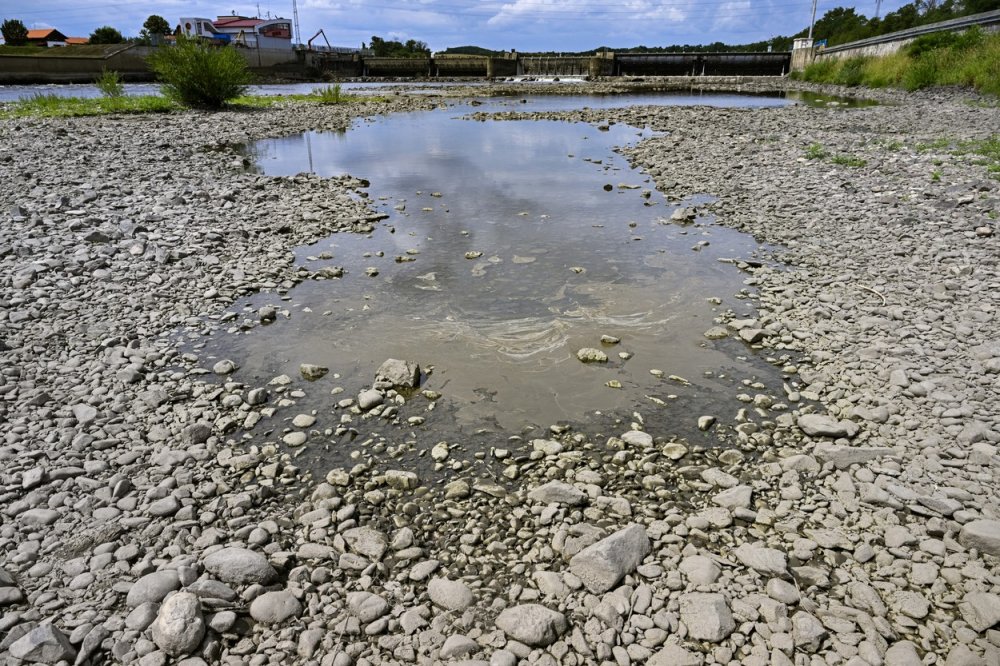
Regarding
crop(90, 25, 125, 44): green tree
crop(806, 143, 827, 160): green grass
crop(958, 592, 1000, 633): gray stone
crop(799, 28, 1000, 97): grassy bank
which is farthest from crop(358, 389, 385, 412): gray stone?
crop(90, 25, 125, 44): green tree

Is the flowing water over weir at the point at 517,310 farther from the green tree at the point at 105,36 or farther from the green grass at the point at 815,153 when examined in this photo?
the green tree at the point at 105,36

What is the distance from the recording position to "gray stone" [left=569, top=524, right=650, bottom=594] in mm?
3840

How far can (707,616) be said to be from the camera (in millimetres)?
3514

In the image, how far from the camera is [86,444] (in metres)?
5.06

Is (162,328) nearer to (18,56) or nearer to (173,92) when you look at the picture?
(173,92)

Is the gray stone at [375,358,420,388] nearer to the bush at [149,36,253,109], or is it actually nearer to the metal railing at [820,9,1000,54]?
the bush at [149,36,253,109]

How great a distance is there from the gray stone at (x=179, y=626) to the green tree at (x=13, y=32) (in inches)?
4970

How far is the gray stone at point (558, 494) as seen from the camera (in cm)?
461

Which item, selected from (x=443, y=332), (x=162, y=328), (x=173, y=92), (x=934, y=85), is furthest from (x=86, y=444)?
(x=934, y=85)

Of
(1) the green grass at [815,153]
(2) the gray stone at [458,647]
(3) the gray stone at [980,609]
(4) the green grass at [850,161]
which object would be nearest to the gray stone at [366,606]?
(2) the gray stone at [458,647]

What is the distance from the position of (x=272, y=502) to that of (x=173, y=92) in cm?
3954

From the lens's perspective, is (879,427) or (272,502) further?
(879,427)

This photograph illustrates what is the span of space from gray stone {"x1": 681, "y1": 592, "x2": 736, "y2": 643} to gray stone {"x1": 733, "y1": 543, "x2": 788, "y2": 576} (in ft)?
1.39

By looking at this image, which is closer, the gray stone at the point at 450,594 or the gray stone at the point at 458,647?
the gray stone at the point at 458,647
